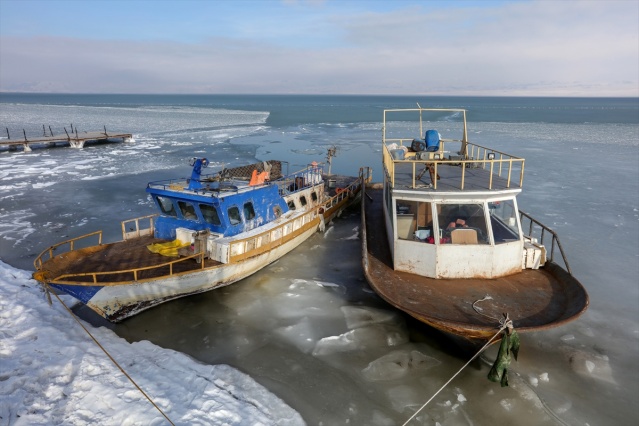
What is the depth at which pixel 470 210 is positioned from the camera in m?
11.0

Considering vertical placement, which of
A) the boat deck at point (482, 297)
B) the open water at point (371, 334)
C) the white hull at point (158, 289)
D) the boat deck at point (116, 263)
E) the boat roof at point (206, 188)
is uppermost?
the boat roof at point (206, 188)

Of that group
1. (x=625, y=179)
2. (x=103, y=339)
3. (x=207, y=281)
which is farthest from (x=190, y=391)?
(x=625, y=179)

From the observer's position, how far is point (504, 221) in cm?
1159

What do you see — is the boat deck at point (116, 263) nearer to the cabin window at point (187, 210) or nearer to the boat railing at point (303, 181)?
the cabin window at point (187, 210)

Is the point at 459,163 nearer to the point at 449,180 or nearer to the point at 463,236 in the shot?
the point at 449,180

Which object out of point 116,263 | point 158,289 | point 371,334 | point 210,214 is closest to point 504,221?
point 371,334

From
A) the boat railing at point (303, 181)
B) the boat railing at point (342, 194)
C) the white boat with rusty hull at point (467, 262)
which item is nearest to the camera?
the white boat with rusty hull at point (467, 262)

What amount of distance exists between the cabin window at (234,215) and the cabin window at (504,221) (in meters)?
7.99

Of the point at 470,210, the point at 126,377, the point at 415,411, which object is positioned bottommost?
the point at 415,411

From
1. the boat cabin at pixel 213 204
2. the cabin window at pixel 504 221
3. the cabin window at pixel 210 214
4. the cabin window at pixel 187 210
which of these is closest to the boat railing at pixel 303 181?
the boat cabin at pixel 213 204

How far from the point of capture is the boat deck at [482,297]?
28.9 ft

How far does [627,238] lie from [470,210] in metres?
11.0

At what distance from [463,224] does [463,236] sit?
45 cm

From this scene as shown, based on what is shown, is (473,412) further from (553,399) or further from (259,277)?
(259,277)
